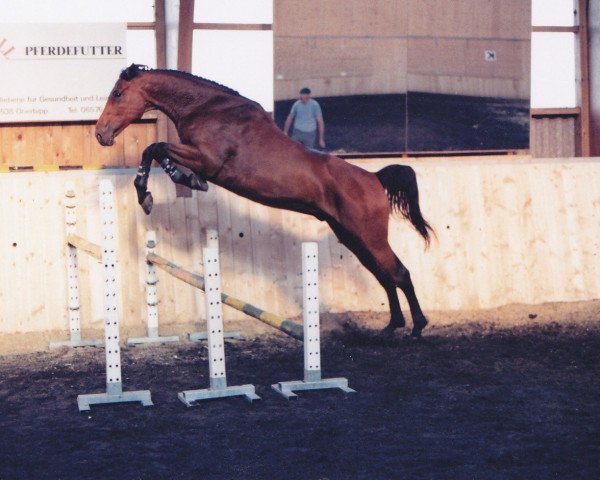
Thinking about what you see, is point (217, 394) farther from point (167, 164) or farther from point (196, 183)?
point (167, 164)

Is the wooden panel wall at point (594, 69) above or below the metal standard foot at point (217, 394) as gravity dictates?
above

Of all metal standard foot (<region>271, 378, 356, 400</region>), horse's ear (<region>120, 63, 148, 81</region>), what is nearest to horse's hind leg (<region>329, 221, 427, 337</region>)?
metal standard foot (<region>271, 378, 356, 400</region>)

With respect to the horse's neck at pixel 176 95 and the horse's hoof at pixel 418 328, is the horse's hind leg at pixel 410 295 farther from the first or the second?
the horse's neck at pixel 176 95

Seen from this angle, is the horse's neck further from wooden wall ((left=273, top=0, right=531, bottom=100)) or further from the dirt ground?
wooden wall ((left=273, top=0, right=531, bottom=100))

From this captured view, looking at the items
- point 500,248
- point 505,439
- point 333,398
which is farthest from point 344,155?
point 505,439

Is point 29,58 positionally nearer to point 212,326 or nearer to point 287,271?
point 287,271

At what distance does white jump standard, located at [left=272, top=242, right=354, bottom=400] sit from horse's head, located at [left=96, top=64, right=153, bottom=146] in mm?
1832

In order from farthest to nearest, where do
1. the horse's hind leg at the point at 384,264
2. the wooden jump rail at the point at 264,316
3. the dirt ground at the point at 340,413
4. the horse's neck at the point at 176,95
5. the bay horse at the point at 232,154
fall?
the horse's hind leg at the point at 384,264
the horse's neck at the point at 176,95
the bay horse at the point at 232,154
the wooden jump rail at the point at 264,316
the dirt ground at the point at 340,413

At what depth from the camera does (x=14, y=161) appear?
469 inches

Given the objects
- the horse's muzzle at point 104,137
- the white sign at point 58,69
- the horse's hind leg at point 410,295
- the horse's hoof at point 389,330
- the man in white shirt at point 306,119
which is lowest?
the horse's hoof at point 389,330

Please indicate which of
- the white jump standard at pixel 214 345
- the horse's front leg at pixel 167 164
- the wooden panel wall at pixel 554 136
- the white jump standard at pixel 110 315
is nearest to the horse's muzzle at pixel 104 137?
the horse's front leg at pixel 167 164

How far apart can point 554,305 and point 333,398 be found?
3726 millimetres

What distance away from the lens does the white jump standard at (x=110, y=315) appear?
568 cm

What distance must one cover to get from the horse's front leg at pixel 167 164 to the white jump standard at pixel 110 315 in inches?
37.6
